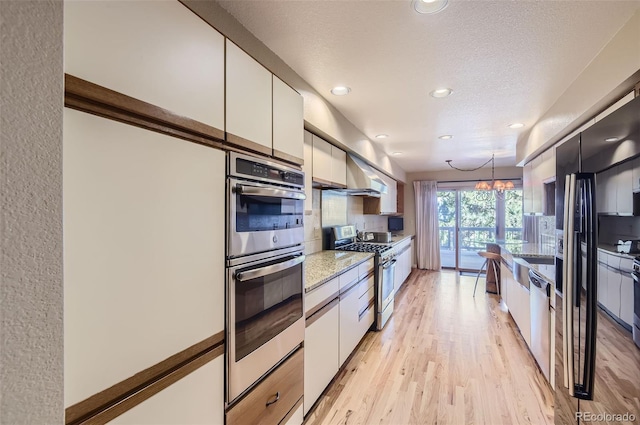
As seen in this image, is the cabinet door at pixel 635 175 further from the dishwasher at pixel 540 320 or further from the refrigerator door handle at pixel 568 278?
the dishwasher at pixel 540 320

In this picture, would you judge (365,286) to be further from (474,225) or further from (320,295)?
(474,225)

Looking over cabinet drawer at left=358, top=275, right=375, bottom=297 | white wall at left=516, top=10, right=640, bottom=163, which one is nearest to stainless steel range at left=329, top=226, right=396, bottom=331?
cabinet drawer at left=358, top=275, right=375, bottom=297

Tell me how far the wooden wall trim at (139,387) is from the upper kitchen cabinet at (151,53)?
79 cm

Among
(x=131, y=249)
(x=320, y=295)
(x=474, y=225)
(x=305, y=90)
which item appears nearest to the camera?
(x=131, y=249)

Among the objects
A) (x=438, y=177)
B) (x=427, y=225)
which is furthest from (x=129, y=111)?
(x=438, y=177)

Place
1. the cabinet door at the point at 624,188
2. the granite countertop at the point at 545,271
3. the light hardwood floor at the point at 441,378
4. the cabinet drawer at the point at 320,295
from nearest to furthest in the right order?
the cabinet door at the point at 624,188, the cabinet drawer at the point at 320,295, the light hardwood floor at the point at 441,378, the granite countertop at the point at 545,271

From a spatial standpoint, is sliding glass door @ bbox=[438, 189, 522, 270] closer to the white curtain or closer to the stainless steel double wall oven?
the white curtain

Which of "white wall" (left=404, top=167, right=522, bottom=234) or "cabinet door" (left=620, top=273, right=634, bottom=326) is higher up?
"white wall" (left=404, top=167, right=522, bottom=234)

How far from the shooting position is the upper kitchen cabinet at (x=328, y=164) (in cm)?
266

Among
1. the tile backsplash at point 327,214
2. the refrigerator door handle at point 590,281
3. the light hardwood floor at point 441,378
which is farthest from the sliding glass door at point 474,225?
the refrigerator door handle at point 590,281

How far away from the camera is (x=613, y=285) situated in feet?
3.43

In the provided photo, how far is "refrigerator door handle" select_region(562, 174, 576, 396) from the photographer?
4.10 feet

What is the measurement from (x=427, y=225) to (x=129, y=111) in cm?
663

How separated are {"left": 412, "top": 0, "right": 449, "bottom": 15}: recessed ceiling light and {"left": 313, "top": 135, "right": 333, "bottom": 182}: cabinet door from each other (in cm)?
135
